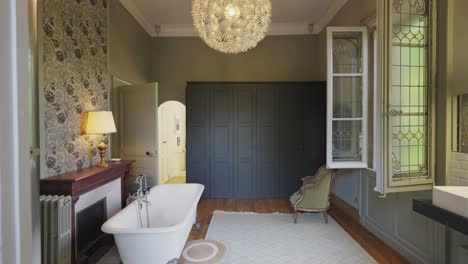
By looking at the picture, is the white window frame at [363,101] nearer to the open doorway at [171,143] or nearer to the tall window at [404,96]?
the tall window at [404,96]

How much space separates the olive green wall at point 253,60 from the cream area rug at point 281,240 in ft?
9.89

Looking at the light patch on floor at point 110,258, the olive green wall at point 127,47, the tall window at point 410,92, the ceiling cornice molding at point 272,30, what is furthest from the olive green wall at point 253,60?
the light patch on floor at point 110,258

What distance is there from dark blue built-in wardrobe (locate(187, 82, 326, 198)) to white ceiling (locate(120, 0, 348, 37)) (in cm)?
137

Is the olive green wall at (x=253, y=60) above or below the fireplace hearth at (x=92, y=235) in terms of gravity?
above

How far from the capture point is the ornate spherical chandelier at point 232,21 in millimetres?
2713

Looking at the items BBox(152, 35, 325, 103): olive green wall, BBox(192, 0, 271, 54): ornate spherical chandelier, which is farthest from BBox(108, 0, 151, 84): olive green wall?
BBox(192, 0, 271, 54): ornate spherical chandelier

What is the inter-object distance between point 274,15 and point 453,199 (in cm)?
449

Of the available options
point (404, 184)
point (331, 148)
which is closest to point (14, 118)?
point (404, 184)

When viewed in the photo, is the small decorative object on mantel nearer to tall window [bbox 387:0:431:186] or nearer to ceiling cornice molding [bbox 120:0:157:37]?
ceiling cornice molding [bbox 120:0:157:37]

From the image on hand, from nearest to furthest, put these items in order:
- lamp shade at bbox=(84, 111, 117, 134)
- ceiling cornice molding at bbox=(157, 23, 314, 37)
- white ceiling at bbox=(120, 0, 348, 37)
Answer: lamp shade at bbox=(84, 111, 117, 134) → white ceiling at bbox=(120, 0, 348, 37) → ceiling cornice molding at bbox=(157, 23, 314, 37)

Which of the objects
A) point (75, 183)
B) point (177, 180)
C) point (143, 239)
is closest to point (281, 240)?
point (143, 239)

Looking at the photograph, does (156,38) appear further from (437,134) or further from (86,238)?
(437,134)

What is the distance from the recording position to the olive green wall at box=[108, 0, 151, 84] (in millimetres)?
4066

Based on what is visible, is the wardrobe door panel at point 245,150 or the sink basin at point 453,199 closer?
the sink basin at point 453,199
